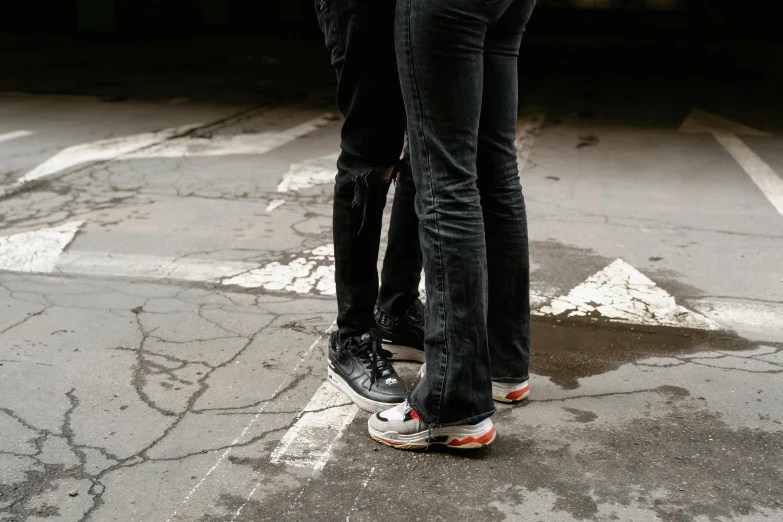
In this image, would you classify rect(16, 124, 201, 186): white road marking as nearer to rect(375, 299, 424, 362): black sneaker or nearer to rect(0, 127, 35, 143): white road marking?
rect(0, 127, 35, 143): white road marking

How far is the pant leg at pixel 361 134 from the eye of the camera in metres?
A: 2.39

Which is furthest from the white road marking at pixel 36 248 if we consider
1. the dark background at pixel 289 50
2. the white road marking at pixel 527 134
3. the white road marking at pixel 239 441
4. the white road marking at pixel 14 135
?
the dark background at pixel 289 50

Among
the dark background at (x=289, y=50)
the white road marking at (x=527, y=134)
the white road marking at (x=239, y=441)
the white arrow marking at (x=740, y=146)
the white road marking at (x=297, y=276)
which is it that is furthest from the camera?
the dark background at (x=289, y=50)

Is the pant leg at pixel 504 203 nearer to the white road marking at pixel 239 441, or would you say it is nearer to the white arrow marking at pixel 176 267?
the white road marking at pixel 239 441

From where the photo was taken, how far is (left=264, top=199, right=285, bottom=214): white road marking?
5.00m

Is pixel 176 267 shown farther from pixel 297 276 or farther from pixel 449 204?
pixel 449 204

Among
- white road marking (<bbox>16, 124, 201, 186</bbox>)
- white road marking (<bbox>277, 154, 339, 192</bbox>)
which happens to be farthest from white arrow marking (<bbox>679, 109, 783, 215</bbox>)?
white road marking (<bbox>16, 124, 201, 186</bbox>)

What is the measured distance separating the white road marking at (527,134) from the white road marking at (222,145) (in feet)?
5.88

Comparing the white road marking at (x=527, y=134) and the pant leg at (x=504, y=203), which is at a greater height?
the pant leg at (x=504, y=203)

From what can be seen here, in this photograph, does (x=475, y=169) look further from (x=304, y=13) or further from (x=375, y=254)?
(x=304, y=13)

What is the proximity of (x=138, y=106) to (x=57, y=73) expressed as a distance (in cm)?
315

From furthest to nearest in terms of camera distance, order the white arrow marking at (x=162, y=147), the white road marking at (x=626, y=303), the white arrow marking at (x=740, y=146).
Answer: the white arrow marking at (x=162, y=147), the white arrow marking at (x=740, y=146), the white road marking at (x=626, y=303)

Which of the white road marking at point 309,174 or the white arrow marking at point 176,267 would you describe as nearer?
the white arrow marking at point 176,267

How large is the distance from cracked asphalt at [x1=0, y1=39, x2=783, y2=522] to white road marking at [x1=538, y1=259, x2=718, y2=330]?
63 millimetres
